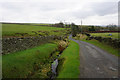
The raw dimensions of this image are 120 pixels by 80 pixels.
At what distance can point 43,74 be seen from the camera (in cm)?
1406

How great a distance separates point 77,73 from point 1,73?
11.0m

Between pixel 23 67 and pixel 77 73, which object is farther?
pixel 23 67

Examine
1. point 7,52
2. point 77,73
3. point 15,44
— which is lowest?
Answer: point 77,73

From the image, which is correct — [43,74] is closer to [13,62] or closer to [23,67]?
[23,67]

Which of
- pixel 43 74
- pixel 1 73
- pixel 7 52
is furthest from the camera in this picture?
pixel 7 52

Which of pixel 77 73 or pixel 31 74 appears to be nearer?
pixel 77 73

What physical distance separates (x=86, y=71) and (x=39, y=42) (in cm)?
1989

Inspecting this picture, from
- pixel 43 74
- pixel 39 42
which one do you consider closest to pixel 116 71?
pixel 43 74

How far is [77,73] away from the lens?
12398mm

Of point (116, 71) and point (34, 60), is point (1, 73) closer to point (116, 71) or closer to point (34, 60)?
point (34, 60)

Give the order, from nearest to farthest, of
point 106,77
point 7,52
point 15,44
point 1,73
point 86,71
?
1. point 106,77
2. point 1,73
3. point 86,71
4. point 7,52
5. point 15,44

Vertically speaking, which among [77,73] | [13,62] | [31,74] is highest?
[13,62]

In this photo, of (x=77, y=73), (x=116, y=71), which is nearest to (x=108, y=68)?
(x=116, y=71)

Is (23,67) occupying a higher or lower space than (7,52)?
lower
